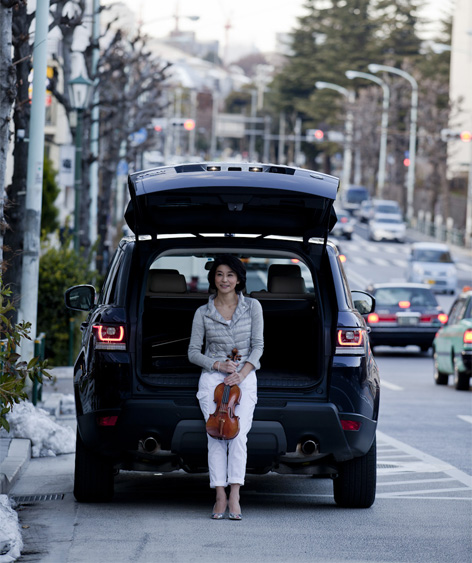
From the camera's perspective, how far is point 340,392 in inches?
358

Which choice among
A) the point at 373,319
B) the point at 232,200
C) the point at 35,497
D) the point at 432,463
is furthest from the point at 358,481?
the point at 373,319

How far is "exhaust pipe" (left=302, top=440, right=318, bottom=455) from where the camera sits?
9.03 m

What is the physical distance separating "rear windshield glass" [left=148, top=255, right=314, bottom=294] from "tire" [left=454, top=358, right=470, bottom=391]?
101 inches

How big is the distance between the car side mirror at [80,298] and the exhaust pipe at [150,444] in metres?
1.88

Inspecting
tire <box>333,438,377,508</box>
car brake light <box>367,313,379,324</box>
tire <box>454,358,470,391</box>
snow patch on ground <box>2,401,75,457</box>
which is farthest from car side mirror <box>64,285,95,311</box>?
car brake light <box>367,313,379,324</box>

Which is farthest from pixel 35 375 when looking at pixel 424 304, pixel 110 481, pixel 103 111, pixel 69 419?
pixel 103 111

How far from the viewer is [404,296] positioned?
102 ft

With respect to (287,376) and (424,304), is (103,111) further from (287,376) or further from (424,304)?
(287,376)

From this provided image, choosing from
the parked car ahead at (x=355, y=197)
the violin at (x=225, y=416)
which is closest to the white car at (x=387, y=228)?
the parked car ahead at (x=355, y=197)

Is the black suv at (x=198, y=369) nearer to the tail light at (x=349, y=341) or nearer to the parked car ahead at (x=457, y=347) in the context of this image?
the tail light at (x=349, y=341)

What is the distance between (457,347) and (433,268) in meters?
29.1

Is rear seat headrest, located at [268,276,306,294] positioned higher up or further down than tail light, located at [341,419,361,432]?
higher up

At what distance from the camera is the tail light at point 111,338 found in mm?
9148

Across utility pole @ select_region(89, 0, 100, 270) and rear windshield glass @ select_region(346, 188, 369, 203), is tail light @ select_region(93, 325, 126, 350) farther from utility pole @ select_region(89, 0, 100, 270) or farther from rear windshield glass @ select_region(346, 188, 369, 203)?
rear windshield glass @ select_region(346, 188, 369, 203)
